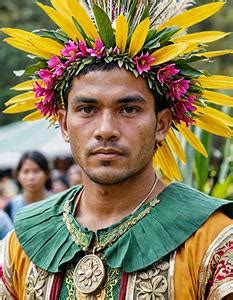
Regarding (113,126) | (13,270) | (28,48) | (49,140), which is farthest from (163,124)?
(49,140)

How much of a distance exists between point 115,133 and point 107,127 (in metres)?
0.04

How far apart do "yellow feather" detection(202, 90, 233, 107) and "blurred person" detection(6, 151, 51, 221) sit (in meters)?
4.51

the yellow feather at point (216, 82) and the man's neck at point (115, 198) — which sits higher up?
the yellow feather at point (216, 82)

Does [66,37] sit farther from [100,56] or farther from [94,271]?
[94,271]

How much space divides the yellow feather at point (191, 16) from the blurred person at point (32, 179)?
465 cm

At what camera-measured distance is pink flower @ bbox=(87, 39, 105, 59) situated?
4.30 metres

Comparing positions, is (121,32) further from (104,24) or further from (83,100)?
(83,100)

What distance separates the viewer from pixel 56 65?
14.6ft

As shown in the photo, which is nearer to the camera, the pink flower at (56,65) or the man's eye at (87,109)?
the man's eye at (87,109)

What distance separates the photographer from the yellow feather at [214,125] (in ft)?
15.0

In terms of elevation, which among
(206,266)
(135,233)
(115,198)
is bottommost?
(206,266)

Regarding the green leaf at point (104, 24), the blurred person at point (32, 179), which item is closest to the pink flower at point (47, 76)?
the green leaf at point (104, 24)

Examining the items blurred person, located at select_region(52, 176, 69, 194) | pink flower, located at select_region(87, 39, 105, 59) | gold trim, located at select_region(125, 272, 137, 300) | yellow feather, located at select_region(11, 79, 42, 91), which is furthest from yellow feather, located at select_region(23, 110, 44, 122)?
blurred person, located at select_region(52, 176, 69, 194)

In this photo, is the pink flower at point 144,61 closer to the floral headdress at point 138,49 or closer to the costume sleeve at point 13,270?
the floral headdress at point 138,49
